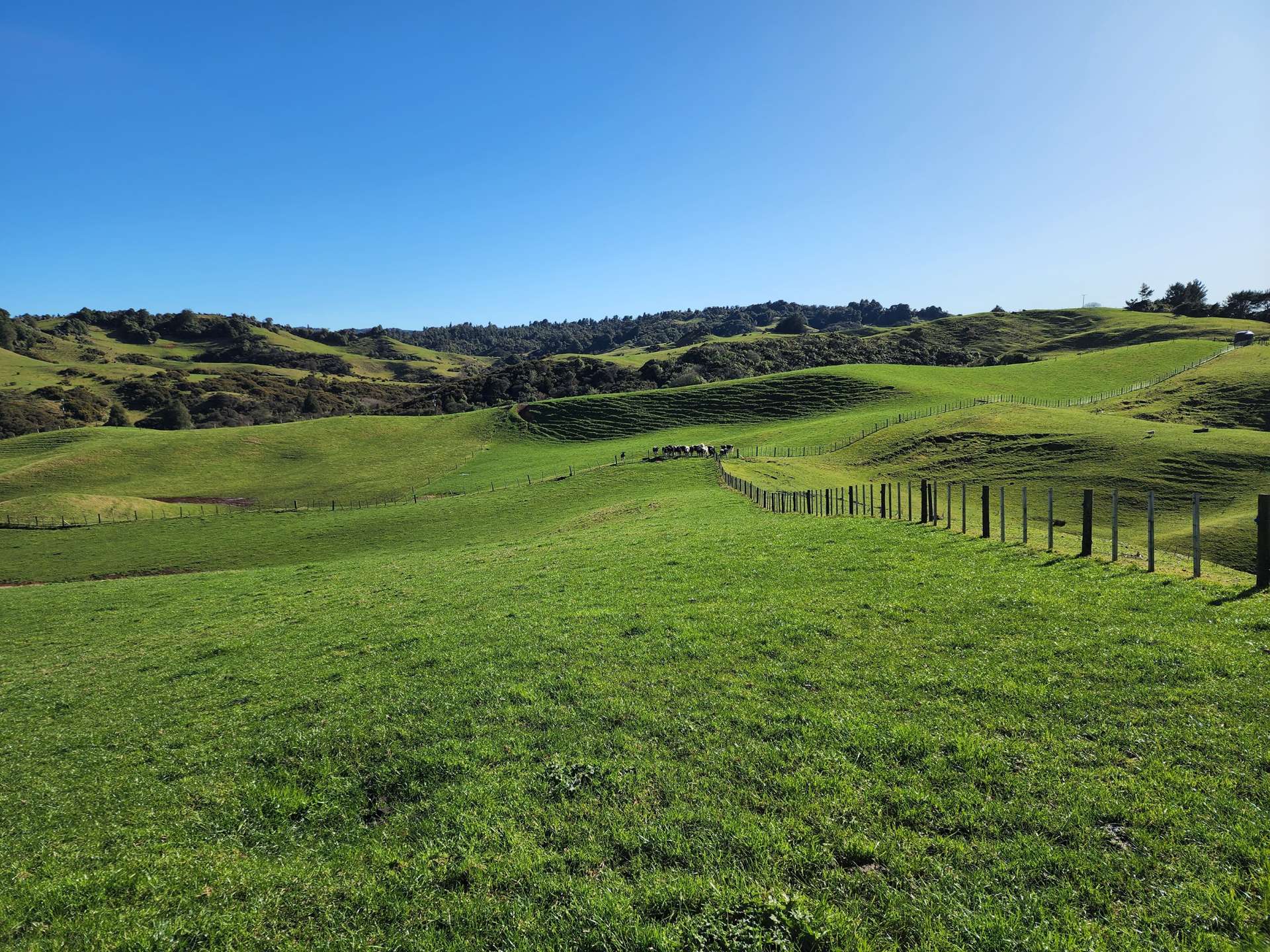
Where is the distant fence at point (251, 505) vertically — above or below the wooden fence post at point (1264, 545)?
below

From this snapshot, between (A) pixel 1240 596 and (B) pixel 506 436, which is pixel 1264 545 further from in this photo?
(B) pixel 506 436

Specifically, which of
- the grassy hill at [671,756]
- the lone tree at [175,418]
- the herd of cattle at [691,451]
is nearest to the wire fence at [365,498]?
the herd of cattle at [691,451]

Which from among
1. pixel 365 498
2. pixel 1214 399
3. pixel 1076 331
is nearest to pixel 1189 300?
pixel 1076 331

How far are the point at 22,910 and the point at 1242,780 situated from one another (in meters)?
13.7

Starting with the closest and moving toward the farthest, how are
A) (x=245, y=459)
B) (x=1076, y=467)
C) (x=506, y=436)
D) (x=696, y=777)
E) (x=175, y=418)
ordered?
1. (x=696, y=777)
2. (x=1076, y=467)
3. (x=245, y=459)
4. (x=506, y=436)
5. (x=175, y=418)

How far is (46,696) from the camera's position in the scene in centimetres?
1522

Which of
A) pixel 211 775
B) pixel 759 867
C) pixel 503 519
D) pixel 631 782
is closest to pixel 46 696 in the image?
pixel 211 775

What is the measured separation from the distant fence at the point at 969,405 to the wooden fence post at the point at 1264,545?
182ft

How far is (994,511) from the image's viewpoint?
39.9m

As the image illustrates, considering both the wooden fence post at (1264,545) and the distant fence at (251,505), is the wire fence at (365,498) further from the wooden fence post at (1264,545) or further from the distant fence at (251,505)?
the wooden fence post at (1264,545)

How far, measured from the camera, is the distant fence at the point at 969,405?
69500mm

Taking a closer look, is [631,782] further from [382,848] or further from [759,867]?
[382,848]

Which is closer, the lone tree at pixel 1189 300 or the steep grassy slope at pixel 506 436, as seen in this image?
the steep grassy slope at pixel 506 436

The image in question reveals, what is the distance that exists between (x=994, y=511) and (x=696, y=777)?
38.8m
